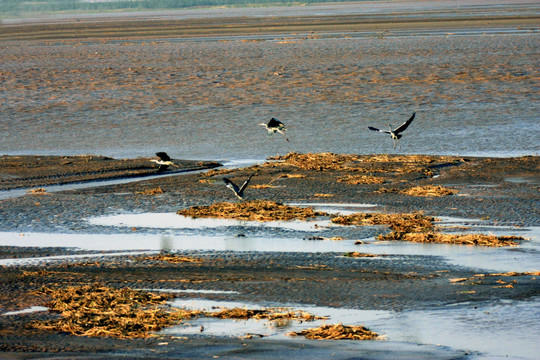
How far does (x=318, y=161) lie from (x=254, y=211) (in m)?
3.90

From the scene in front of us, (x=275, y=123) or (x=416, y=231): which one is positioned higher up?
(x=275, y=123)

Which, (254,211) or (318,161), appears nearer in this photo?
(254,211)

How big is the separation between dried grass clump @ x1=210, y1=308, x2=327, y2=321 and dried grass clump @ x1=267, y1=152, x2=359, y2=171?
794cm

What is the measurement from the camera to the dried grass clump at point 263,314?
A: 761cm

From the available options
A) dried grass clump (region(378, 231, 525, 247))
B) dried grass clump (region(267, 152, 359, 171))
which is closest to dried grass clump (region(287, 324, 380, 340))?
dried grass clump (region(378, 231, 525, 247))

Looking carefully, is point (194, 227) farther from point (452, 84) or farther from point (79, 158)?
point (452, 84)

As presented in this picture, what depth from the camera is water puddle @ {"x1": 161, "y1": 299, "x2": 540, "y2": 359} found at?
686 centimetres

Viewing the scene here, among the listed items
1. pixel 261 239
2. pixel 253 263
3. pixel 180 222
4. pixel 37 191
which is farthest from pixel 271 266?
pixel 37 191

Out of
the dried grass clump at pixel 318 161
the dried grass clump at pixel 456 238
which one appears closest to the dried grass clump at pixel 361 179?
the dried grass clump at pixel 318 161

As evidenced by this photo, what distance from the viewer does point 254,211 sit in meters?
12.4

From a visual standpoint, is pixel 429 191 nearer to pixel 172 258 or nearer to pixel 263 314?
pixel 172 258

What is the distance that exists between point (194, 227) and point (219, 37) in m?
46.2

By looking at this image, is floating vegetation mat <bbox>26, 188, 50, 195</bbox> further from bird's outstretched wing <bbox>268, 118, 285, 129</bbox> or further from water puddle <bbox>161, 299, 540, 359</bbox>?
water puddle <bbox>161, 299, 540, 359</bbox>

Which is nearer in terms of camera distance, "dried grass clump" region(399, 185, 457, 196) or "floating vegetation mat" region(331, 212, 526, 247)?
"floating vegetation mat" region(331, 212, 526, 247)
